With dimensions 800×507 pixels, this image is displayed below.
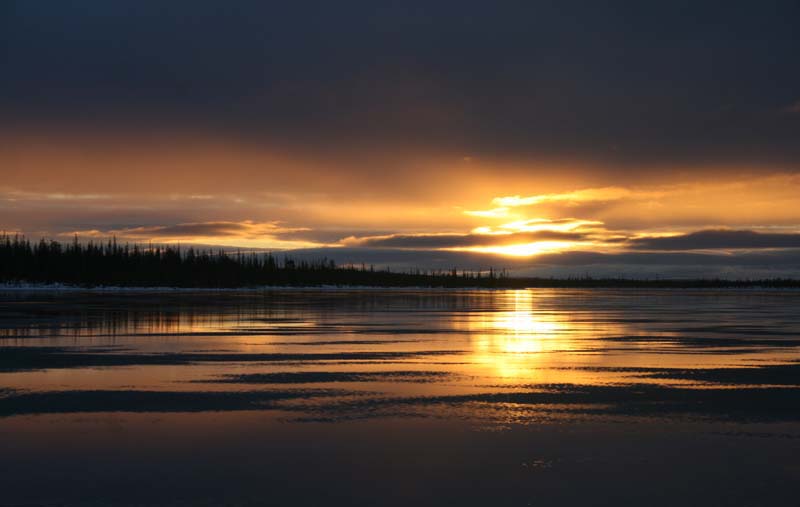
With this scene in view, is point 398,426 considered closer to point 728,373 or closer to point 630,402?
point 630,402

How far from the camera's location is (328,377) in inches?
622

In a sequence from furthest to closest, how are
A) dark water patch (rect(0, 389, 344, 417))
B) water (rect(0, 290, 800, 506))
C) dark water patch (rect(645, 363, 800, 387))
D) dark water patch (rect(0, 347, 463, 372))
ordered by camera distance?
dark water patch (rect(0, 347, 463, 372)) < dark water patch (rect(645, 363, 800, 387)) < dark water patch (rect(0, 389, 344, 417)) < water (rect(0, 290, 800, 506))

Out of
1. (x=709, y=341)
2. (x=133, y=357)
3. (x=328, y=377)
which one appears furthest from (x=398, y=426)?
(x=709, y=341)

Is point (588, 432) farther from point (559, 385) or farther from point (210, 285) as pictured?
point (210, 285)

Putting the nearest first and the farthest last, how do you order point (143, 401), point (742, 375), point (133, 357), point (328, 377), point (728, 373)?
1. point (143, 401)
2. point (328, 377)
3. point (742, 375)
4. point (728, 373)
5. point (133, 357)

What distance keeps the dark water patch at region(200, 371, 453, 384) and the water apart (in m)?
0.06

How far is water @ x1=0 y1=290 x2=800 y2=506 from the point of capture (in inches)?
309

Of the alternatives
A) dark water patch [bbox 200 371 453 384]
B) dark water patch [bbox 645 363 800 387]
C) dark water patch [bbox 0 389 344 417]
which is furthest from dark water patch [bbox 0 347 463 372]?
dark water patch [bbox 645 363 800 387]

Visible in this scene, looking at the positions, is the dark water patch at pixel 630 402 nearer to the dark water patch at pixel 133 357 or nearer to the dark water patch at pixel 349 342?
the dark water patch at pixel 133 357

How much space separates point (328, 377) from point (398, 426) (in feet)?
17.0

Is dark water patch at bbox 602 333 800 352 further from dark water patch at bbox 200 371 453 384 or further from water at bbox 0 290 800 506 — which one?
dark water patch at bbox 200 371 453 384

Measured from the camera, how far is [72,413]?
11.7 meters

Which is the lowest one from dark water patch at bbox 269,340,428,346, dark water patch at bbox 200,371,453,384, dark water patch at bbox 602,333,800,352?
dark water patch at bbox 602,333,800,352

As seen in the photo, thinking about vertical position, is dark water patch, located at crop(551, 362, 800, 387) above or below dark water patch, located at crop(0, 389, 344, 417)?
below
